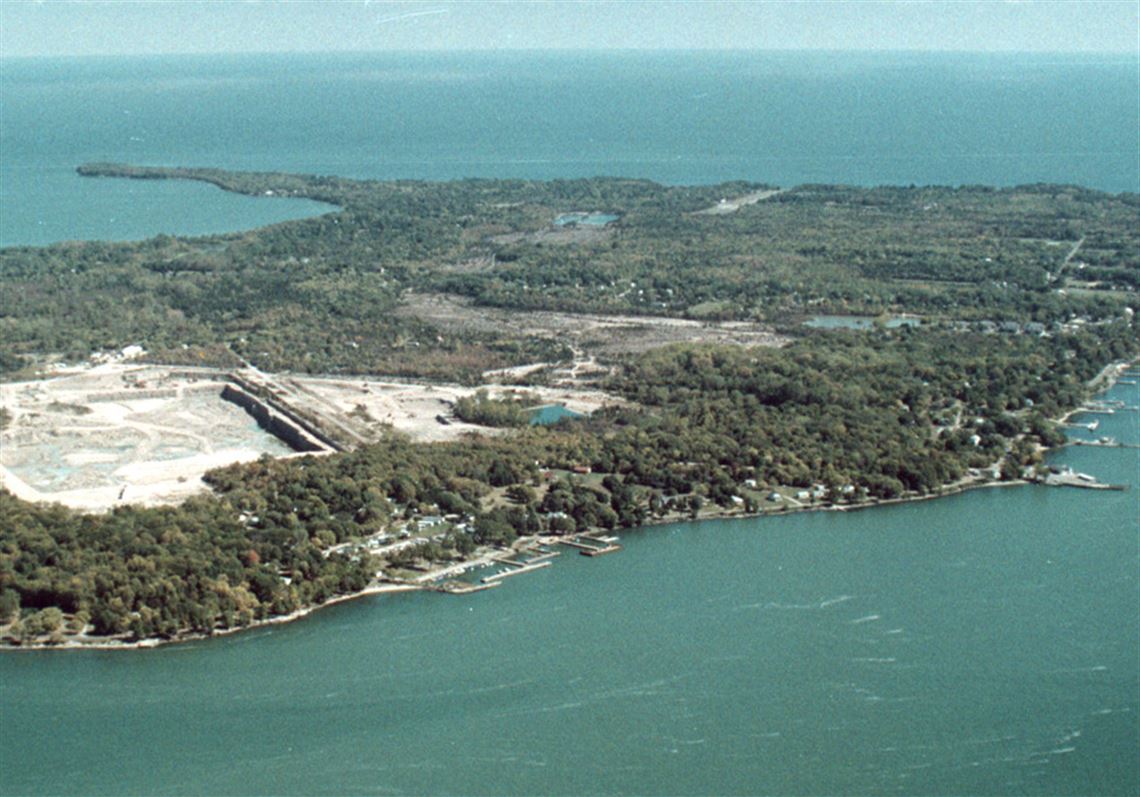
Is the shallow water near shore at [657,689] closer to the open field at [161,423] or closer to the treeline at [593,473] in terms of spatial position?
the treeline at [593,473]

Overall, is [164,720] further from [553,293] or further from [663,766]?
[553,293]

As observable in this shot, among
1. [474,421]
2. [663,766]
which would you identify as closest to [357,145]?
[474,421]

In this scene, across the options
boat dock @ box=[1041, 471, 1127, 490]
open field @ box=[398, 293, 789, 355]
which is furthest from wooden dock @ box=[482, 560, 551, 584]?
open field @ box=[398, 293, 789, 355]

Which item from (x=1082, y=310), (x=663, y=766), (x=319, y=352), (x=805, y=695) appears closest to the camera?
(x=663, y=766)

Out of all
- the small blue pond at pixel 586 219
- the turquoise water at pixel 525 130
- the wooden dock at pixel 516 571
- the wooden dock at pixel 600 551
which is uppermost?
the turquoise water at pixel 525 130

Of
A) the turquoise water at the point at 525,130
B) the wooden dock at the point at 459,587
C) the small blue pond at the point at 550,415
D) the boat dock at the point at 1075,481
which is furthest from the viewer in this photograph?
the turquoise water at the point at 525,130

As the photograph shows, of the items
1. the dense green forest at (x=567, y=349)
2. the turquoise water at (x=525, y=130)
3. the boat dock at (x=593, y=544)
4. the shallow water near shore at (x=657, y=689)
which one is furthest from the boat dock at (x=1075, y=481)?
the turquoise water at (x=525, y=130)

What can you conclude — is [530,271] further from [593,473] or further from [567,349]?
[593,473]

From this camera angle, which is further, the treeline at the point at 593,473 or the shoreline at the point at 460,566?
the treeline at the point at 593,473
